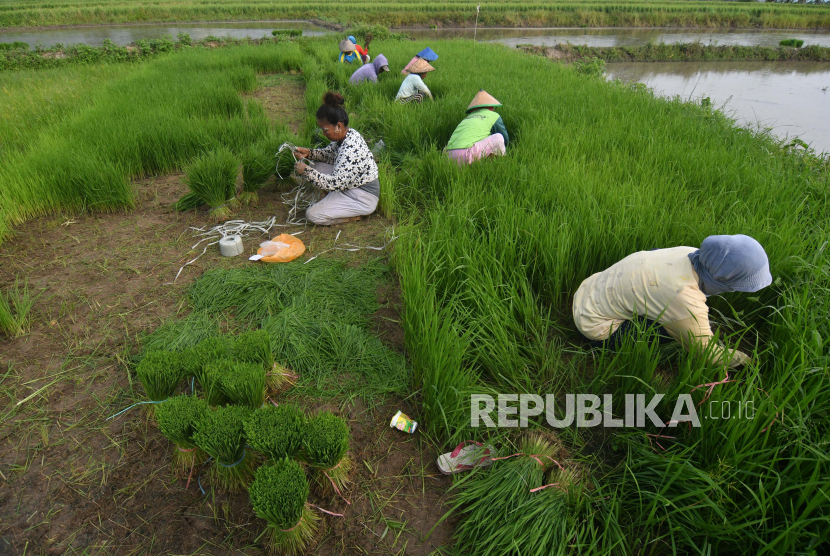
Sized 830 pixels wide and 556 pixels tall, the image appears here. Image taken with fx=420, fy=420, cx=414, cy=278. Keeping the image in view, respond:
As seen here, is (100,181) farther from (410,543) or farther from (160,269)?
(410,543)

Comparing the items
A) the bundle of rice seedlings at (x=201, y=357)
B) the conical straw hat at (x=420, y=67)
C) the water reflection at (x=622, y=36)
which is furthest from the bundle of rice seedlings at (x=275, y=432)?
the water reflection at (x=622, y=36)

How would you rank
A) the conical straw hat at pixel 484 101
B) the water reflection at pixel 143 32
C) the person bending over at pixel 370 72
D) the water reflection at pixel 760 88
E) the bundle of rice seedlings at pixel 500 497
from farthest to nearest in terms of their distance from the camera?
the water reflection at pixel 143 32, the water reflection at pixel 760 88, the person bending over at pixel 370 72, the conical straw hat at pixel 484 101, the bundle of rice seedlings at pixel 500 497

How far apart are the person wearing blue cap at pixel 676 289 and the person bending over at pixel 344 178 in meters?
1.92

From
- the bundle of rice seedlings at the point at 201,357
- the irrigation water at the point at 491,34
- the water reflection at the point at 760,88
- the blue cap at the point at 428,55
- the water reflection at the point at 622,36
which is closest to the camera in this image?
the bundle of rice seedlings at the point at 201,357

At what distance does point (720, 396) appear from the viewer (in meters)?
1.38

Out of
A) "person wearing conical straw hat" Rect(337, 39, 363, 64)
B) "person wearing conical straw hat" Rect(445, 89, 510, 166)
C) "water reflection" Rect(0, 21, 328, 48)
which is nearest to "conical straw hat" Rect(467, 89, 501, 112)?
"person wearing conical straw hat" Rect(445, 89, 510, 166)

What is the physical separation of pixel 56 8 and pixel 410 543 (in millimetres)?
28561

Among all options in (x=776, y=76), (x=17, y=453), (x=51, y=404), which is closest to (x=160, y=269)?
(x=51, y=404)

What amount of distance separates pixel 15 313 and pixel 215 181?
149cm

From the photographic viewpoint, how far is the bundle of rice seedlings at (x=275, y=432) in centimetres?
135

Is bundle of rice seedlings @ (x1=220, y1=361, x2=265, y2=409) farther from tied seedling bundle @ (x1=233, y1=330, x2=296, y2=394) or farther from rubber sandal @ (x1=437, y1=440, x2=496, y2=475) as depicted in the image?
rubber sandal @ (x1=437, y1=440, x2=496, y2=475)

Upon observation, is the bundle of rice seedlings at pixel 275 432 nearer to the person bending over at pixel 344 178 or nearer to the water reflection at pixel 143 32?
the person bending over at pixel 344 178

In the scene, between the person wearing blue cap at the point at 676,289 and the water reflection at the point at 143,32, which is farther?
the water reflection at the point at 143,32

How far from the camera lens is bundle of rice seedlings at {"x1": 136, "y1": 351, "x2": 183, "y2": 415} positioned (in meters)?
1.63
